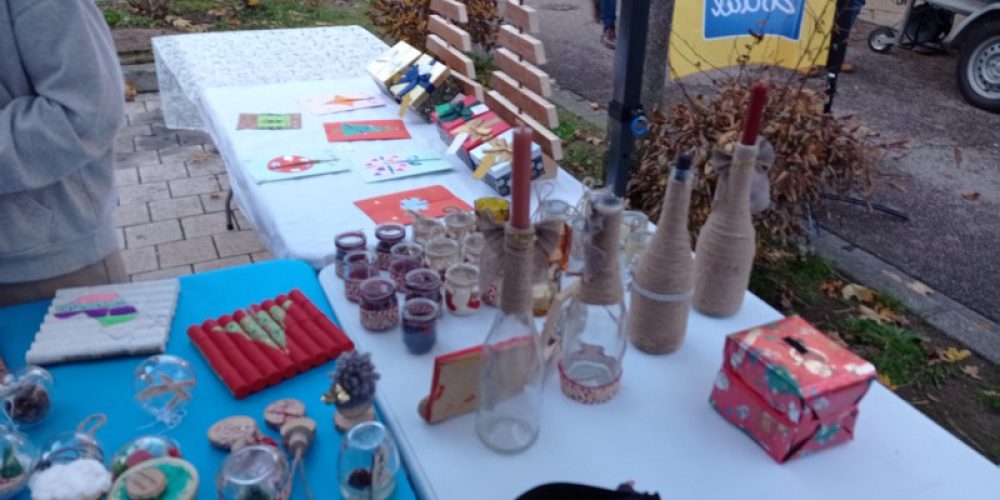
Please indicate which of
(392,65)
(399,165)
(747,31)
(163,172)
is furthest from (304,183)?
(163,172)

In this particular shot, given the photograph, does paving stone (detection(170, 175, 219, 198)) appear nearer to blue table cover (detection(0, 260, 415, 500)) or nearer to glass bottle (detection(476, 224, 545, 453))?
blue table cover (detection(0, 260, 415, 500))

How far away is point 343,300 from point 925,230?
323 centimetres

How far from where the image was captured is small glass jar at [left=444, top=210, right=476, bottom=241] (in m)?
1.68

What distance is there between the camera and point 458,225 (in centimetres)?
168

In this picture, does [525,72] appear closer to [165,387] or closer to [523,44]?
[523,44]

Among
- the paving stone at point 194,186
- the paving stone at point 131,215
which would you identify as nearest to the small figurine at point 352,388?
the paving stone at point 131,215

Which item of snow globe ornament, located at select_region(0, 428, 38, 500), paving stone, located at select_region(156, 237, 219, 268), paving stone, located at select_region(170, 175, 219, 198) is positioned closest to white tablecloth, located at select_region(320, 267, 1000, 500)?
snow globe ornament, located at select_region(0, 428, 38, 500)

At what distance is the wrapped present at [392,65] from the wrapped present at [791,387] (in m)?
1.93

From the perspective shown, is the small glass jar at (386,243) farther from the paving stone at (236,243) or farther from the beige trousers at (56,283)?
the paving stone at (236,243)

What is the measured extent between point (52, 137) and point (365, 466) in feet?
2.80

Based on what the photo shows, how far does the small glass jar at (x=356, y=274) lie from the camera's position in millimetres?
1521

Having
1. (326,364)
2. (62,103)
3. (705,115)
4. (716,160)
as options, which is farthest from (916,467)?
(705,115)

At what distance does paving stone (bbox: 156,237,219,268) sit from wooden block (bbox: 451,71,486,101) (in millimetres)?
1471

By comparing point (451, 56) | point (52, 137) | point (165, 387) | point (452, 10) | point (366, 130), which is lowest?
point (366, 130)
